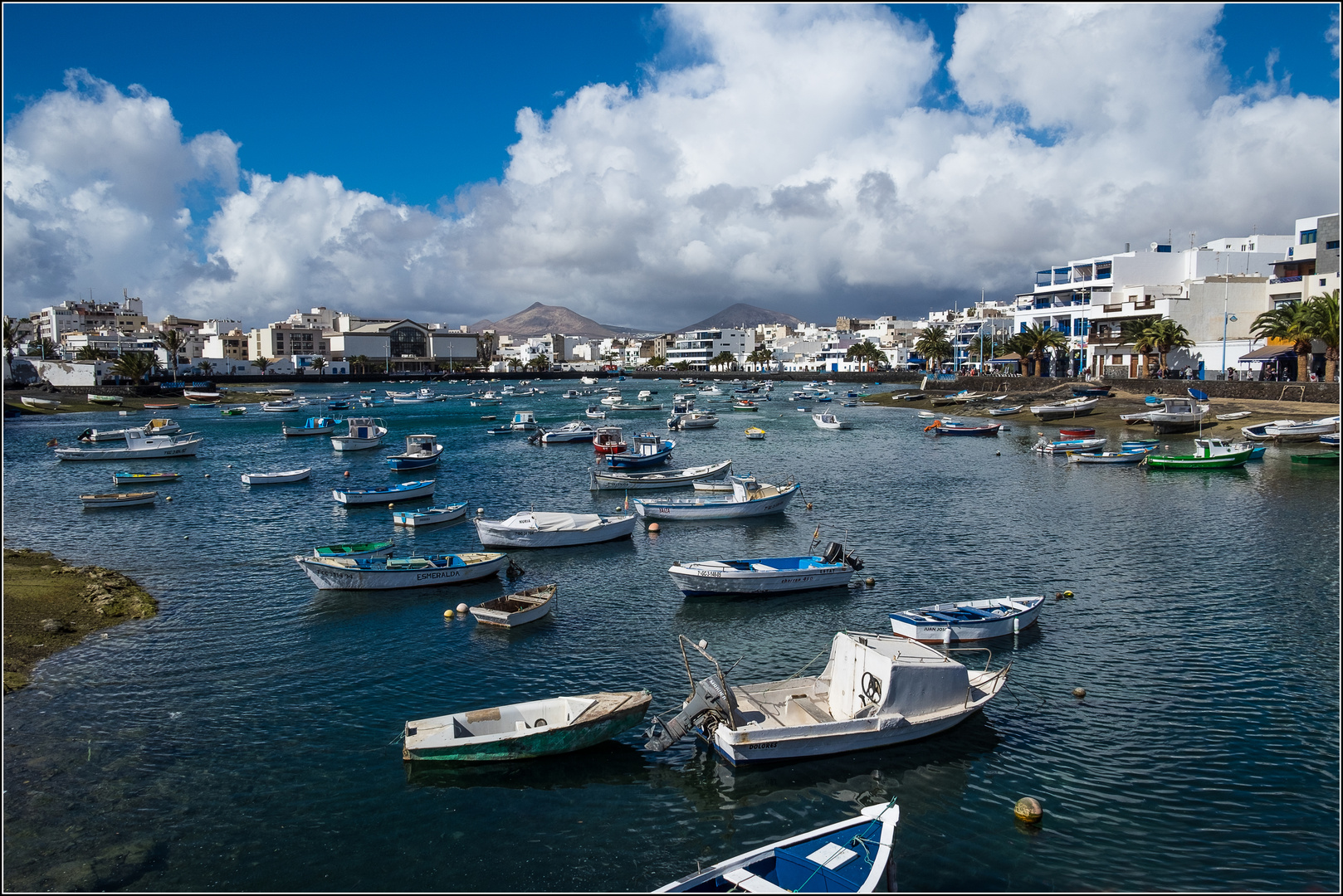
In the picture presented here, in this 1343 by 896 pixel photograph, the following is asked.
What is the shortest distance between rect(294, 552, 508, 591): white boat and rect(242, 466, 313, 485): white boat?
28.7 metres

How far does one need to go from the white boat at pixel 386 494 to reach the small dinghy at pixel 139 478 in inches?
608

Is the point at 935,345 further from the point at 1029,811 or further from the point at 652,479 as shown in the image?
the point at 1029,811

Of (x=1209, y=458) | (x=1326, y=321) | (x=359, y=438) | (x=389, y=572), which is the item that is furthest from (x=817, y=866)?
(x=1326, y=321)

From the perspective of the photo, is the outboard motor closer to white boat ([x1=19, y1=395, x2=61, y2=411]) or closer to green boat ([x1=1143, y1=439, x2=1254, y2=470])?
green boat ([x1=1143, y1=439, x2=1254, y2=470])

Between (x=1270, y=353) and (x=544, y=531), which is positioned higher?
(x=1270, y=353)

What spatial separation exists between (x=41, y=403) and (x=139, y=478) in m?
89.4

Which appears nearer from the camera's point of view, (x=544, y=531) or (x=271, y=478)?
(x=544, y=531)

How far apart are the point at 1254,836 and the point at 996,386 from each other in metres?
112

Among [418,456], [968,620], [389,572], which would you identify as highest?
[418,456]

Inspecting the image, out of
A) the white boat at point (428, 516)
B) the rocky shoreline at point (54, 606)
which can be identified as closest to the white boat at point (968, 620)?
the rocky shoreline at point (54, 606)

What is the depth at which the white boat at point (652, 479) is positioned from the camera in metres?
53.5

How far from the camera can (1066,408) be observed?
3533 inches

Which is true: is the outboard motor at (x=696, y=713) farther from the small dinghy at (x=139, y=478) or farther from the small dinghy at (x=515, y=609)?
the small dinghy at (x=139, y=478)

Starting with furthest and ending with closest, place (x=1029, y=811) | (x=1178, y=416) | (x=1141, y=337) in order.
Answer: (x=1141, y=337) < (x=1178, y=416) < (x=1029, y=811)
